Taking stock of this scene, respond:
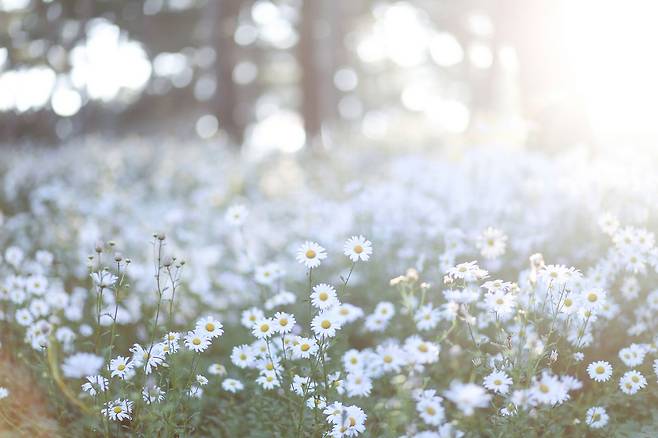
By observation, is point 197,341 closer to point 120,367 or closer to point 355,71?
point 120,367

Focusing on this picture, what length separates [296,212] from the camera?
23.1ft

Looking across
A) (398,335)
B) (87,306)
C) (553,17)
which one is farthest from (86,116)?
(398,335)

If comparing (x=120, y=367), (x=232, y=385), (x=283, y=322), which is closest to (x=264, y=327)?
(x=283, y=322)

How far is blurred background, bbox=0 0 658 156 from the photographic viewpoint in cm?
1008

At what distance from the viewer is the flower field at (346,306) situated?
2756mm

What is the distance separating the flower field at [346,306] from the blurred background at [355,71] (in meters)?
2.01

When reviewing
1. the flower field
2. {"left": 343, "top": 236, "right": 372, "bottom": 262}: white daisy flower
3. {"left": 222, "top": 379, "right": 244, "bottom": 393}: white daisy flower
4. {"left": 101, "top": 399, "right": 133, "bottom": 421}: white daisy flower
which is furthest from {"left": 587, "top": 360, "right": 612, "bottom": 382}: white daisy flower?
{"left": 101, "top": 399, "right": 133, "bottom": 421}: white daisy flower

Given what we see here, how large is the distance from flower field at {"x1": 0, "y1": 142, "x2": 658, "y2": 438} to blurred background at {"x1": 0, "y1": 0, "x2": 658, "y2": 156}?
2.01 meters

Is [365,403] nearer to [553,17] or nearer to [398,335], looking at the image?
[398,335]

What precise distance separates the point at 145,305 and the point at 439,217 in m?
2.34

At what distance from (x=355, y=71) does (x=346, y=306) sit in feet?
96.3

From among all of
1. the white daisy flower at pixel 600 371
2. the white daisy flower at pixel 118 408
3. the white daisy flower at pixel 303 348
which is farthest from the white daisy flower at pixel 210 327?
the white daisy flower at pixel 600 371

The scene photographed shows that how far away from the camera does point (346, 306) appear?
345 centimetres

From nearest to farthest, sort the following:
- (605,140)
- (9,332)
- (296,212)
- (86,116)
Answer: (9,332), (296,212), (605,140), (86,116)
